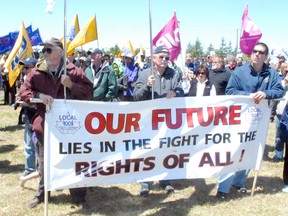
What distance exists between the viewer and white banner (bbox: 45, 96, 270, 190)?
4195 mm

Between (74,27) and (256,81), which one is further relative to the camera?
(74,27)

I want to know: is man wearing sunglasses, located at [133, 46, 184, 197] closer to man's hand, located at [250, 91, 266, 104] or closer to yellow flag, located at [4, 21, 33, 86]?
man's hand, located at [250, 91, 266, 104]

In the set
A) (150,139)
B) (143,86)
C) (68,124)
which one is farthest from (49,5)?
(150,139)

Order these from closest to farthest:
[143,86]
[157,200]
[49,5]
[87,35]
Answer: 1. [49,5]
2. [143,86]
3. [157,200]
4. [87,35]

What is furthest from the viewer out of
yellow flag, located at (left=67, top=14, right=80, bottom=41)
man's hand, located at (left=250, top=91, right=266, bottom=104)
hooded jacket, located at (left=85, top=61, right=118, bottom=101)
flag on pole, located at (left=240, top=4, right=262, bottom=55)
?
yellow flag, located at (left=67, top=14, right=80, bottom=41)

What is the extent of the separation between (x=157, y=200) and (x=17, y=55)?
198 inches

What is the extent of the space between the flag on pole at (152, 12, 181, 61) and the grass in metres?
2.89

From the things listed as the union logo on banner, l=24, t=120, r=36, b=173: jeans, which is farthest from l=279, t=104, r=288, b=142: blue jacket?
l=24, t=120, r=36, b=173: jeans

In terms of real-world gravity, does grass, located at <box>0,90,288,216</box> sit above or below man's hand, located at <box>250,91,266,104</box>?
below

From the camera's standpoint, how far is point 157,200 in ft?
16.7

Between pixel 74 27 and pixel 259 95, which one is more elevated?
pixel 74 27

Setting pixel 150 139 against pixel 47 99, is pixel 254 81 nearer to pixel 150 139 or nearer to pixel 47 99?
pixel 150 139

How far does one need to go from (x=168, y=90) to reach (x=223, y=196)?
1697 millimetres

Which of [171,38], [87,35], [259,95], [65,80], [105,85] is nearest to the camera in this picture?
[65,80]
